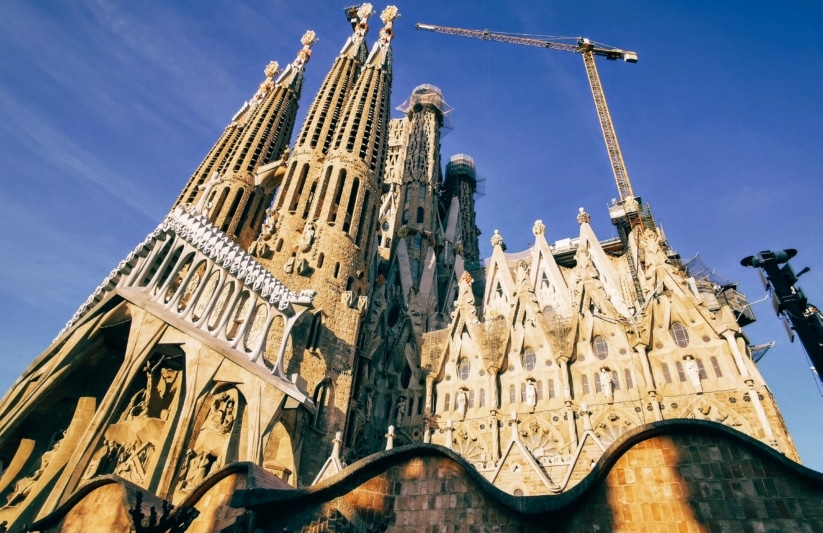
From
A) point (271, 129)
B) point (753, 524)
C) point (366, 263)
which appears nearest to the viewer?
point (753, 524)

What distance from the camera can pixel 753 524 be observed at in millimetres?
4836

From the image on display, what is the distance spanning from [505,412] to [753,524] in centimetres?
1482

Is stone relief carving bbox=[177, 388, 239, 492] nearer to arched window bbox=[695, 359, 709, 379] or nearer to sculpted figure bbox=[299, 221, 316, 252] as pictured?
sculpted figure bbox=[299, 221, 316, 252]

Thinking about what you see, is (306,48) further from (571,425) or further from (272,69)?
(571,425)

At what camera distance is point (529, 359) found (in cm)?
2062

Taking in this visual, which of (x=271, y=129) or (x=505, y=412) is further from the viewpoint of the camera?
(x=271, y=129)

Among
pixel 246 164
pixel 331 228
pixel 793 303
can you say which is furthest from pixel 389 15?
pixel 793 303

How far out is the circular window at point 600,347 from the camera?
63.7 ft

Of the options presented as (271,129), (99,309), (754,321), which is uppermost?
(271,129)

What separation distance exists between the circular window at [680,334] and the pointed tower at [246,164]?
2225 cm

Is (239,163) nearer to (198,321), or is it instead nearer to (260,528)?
(198,321)

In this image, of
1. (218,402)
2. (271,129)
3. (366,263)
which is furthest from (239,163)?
(218,402)

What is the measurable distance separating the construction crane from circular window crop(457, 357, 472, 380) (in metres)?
9.72

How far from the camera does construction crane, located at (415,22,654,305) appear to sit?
28875 millimetres
